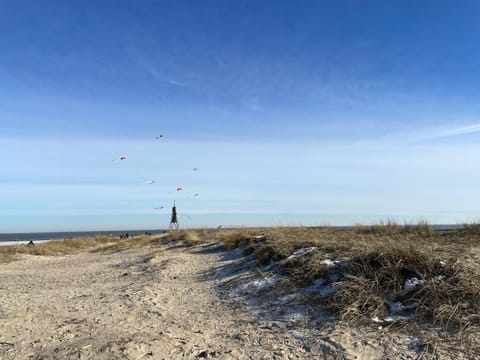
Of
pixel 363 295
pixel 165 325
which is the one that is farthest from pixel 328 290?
pixel 165 325

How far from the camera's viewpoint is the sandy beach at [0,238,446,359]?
17.1 ft

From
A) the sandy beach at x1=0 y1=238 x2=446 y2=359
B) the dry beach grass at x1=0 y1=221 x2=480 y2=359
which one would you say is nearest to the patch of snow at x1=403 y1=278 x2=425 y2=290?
the dry beach grass at x1=0 y1=221 x2=480 y2=359

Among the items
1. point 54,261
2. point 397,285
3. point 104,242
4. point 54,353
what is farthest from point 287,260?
point 104,242

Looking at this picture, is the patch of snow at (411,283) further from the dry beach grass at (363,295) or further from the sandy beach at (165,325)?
the sandy beach at (165,325)

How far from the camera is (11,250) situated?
18891 millimetres

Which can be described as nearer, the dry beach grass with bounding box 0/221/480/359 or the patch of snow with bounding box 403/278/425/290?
the dry beach grass with bounding box 0/221/480/359

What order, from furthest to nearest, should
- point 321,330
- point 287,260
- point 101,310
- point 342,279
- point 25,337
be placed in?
point 287,260
point 101,310
point 342,279
point 25,337
point 321,330

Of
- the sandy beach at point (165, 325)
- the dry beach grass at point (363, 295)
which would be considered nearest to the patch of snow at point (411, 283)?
the dry beach grass at point (363, 295)

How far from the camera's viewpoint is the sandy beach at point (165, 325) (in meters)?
5.22

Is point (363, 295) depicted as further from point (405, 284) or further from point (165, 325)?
point (165, 325)

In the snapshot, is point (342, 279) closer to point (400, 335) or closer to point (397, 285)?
point (397, 285)

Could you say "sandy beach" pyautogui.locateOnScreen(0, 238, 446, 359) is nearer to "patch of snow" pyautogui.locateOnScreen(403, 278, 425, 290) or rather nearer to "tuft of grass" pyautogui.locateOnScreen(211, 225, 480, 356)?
"tuft of grass" pyautogui.locateOnScreen(211, 225, 480, 356)

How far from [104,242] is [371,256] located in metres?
19.2

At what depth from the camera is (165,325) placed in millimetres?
6469
